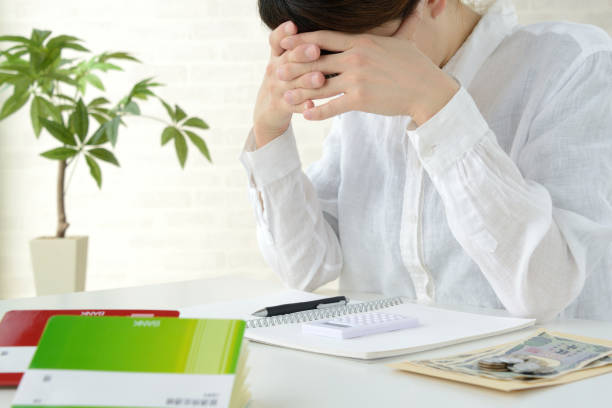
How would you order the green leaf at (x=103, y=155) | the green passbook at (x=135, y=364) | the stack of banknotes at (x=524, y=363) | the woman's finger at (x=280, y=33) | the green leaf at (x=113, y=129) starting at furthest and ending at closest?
1. the green leaf at (x=103, y=155)
2. the green leaf at (x=113, y=129)
3. the woman's finger at (x=280, y=33)
4. the stack of banknotes at (x=524, y=363)
5. the green passbook at (x=135, y=364)

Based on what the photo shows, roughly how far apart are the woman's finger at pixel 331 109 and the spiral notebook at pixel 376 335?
0.79 ft

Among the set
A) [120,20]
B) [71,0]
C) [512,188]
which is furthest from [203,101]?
[512,188]

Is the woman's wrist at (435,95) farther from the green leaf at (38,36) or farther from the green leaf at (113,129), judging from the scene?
the green leaf at (38,36)

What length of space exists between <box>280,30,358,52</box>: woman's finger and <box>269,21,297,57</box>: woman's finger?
0.5 inches

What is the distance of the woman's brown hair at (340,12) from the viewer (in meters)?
0.81

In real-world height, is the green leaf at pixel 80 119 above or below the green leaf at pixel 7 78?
below

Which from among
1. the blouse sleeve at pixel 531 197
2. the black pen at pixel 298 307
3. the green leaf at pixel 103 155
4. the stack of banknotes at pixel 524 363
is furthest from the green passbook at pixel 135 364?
the green leaf at pixel 103 155

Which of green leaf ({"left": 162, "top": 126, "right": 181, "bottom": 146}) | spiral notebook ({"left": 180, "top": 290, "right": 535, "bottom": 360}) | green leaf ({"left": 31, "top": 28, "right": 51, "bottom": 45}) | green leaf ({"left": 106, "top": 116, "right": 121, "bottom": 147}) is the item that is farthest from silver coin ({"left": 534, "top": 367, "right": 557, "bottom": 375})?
green leaf ({"left": 31, "top": 28, "right": 51, "bottom": 45})

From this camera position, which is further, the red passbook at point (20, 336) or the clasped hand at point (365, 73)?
the clasped hand at point (365, 73)

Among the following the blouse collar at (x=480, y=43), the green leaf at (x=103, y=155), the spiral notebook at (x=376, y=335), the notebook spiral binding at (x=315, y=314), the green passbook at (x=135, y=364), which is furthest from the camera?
the green leaf at (x=103, y=155)

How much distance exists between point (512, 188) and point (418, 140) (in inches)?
4.9

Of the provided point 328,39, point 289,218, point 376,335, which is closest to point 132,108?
point 289,218

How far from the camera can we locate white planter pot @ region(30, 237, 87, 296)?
1953 millimetres

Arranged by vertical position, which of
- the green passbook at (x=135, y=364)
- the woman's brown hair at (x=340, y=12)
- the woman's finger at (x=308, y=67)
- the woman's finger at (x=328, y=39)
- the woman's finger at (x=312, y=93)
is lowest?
the green passbook at (x=135, y=364)
